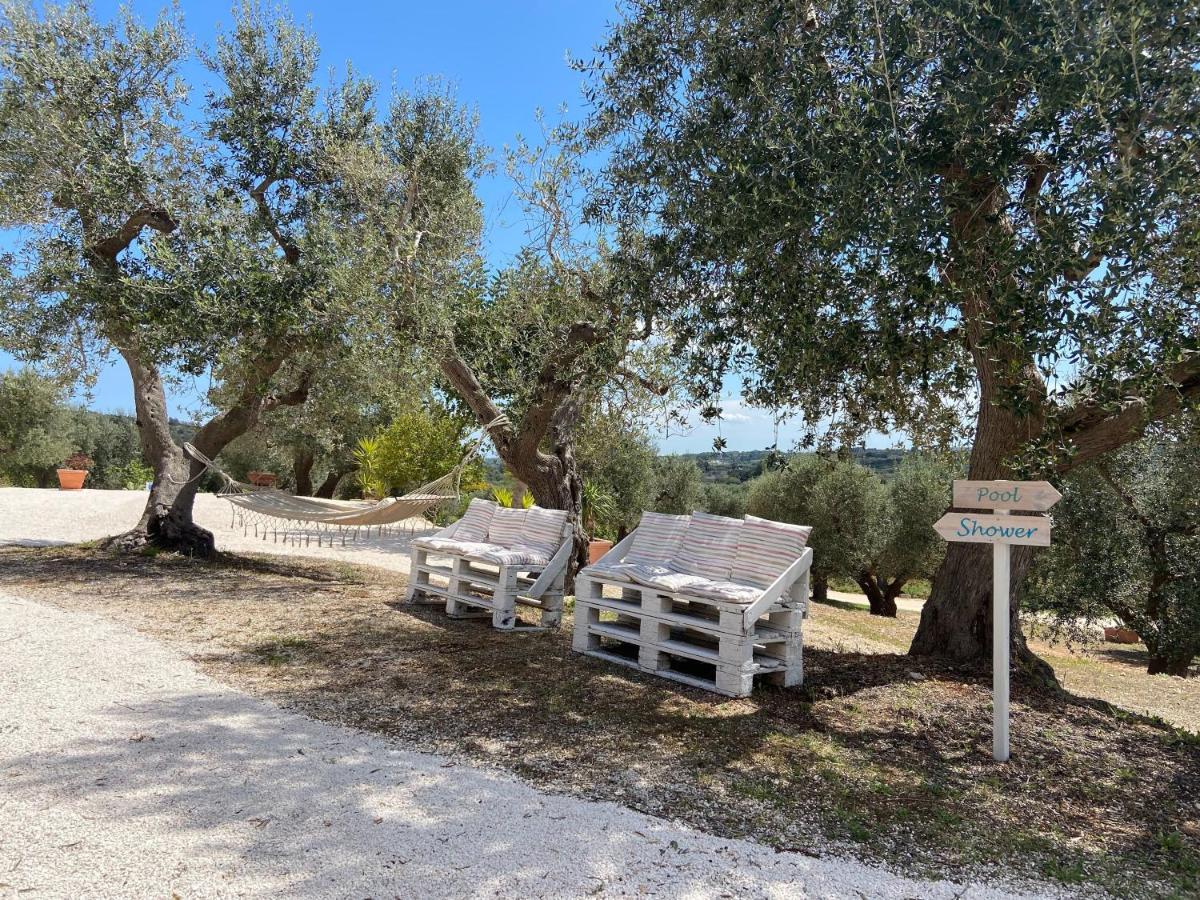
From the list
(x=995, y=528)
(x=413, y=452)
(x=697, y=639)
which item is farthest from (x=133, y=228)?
(x=995, y=528)

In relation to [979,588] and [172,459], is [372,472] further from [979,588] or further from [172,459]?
[979,588]

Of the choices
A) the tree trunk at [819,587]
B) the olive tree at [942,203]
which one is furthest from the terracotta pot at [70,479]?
the olive tree at [942,203]

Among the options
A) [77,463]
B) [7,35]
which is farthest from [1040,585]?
[77,463]

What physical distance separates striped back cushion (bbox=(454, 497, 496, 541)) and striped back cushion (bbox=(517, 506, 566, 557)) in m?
0.49

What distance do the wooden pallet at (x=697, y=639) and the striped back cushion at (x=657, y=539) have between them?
0.28 m

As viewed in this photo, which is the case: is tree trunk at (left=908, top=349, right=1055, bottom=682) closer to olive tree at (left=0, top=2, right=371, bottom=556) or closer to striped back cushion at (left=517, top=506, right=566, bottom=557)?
striped back cushion at (left=517, top=506, right=566, bottom=557)

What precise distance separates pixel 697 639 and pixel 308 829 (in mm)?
3385

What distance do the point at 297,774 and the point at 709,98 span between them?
4.66m

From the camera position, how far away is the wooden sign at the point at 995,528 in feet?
12.4

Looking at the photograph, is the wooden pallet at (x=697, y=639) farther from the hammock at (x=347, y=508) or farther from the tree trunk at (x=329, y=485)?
the tree trunk at (x=329, y=485)

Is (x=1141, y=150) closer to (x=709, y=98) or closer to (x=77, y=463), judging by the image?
(x=709, y=98)

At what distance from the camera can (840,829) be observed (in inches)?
119

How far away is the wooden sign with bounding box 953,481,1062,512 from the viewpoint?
378 cm

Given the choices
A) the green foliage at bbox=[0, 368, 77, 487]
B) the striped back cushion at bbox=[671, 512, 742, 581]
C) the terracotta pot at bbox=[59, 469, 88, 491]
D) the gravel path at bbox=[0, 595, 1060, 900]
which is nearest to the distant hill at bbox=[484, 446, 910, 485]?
the striped back cushion at bbox=[671, 512, 742, 581]
